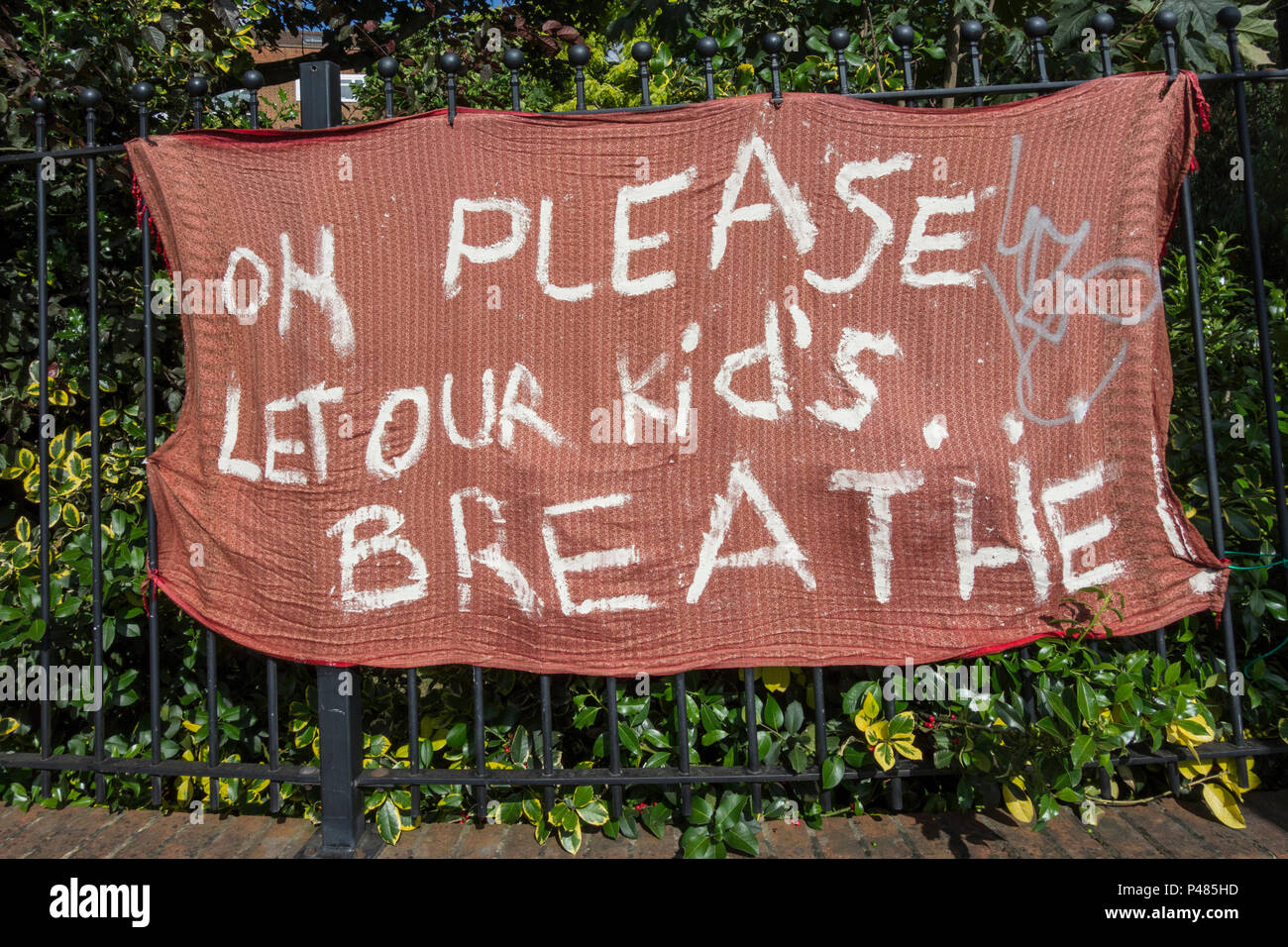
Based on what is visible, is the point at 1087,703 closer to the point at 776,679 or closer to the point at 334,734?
the point at 776,679

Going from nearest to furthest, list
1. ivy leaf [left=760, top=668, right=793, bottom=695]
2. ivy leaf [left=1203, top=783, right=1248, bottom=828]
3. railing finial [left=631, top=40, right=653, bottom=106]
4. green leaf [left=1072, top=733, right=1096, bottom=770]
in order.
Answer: green leaf [left=1072, top=733, right=1096, bottom=770], railing finial [left=631, top=40, right=653, bottom=106], ivy leaf [left=1203, top=783, right=1248, bottom=828], ivy leaf [left=760, top=668, right=793, bottom=695]

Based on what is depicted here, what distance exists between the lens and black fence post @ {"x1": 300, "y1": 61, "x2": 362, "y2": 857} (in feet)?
9.17

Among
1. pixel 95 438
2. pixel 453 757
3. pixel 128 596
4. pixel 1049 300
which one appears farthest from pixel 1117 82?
pixel 128 596

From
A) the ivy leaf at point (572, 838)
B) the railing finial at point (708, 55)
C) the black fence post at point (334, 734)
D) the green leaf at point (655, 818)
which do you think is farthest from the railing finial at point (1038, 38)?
the ivy leaf at point (572, 838)

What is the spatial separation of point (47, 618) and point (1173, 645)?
3.80 meters

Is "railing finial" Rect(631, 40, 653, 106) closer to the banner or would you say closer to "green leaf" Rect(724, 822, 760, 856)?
the banner

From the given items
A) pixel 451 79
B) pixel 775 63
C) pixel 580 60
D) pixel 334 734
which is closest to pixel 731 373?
pixel 775 63

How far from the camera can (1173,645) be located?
2984mm

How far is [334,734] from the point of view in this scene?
2803 mm

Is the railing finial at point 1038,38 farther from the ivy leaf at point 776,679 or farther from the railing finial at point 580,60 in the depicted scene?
Result: the ivy leaf at point 776,679

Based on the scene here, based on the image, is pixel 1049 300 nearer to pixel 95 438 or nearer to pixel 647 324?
pixel 647 324

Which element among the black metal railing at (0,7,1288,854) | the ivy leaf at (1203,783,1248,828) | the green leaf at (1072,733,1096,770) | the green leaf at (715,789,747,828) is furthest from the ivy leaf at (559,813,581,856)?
the ivy leaf at (1203,783,1248,828)

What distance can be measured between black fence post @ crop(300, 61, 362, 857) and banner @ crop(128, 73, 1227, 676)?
0.13 metres

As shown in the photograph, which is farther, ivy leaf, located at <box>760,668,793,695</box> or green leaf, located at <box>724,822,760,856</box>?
ivy leaf, located at <box>760,668,793,695</box>
